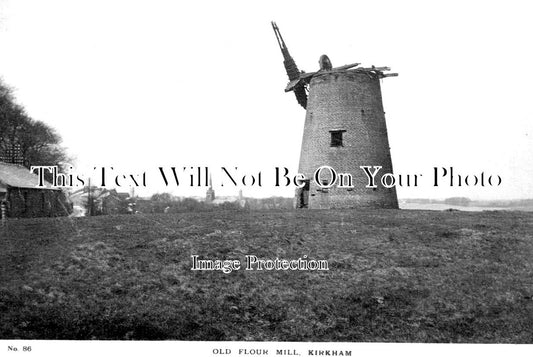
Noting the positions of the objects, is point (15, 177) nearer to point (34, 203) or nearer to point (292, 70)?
point (34, 203)

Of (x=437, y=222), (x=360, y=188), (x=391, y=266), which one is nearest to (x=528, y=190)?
(x=437, y=222)

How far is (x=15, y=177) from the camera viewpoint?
25.1m

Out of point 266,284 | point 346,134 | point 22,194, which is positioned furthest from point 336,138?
point 22,194

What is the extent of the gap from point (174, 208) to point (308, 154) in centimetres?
1146

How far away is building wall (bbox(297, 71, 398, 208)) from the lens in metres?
20.0

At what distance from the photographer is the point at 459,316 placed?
31.0ft

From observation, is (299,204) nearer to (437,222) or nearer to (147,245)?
(437,222)

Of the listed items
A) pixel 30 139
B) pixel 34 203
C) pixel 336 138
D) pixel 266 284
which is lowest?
pixel 266 284

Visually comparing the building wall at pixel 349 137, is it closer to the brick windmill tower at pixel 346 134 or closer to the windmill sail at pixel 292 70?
the brick windmill tower at pixel 346 134

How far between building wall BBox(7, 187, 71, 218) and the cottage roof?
280mm

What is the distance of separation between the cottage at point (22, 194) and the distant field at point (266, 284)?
10958 millimetres

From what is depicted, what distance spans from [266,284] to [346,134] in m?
11.4

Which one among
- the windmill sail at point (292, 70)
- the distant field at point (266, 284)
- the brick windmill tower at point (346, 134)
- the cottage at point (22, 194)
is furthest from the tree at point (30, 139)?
the distant field at point (266, 284)

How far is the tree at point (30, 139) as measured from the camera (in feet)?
102
